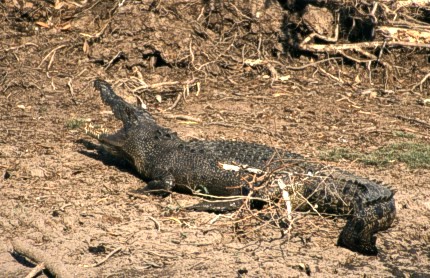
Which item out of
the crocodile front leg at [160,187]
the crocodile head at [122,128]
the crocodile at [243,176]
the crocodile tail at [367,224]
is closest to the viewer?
the crocodile tail at [367,224]

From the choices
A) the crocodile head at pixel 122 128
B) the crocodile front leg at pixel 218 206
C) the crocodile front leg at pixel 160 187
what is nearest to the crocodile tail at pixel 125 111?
the crocodile head at pixel 122 128

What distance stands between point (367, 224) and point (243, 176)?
48.1 inches

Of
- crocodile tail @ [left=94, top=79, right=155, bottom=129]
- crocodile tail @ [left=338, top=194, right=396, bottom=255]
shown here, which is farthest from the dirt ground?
crocodile tail @ [left=94, top=79, right=155, bottom=129]

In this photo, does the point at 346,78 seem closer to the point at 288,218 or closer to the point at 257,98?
the point at 257,98

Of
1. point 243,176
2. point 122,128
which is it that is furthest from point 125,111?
point 243,176

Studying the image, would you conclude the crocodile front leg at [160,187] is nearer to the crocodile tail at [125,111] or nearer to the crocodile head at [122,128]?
the crocodile head at [122,128]

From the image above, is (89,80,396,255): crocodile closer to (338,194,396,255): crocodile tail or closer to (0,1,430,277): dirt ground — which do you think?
(338,194,396,255): crocodile tail

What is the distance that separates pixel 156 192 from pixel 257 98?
9.03ft

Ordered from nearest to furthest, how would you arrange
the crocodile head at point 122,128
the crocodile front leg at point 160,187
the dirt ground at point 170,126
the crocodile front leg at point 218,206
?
1. the dirt ground at point 170,126
2. the crocodile front leg at point 218,206
3. the crocodile front leg at point 160,187
4. the crocodile head at point 122,128

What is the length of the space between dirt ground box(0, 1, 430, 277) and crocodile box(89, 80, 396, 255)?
0.50 feet

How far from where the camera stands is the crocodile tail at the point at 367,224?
520cm

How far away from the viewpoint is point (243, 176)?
20.1 feet

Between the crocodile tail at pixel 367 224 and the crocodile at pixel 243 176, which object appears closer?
the crocodile tail at pixel 367 224

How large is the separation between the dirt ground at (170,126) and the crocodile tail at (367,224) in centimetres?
8
